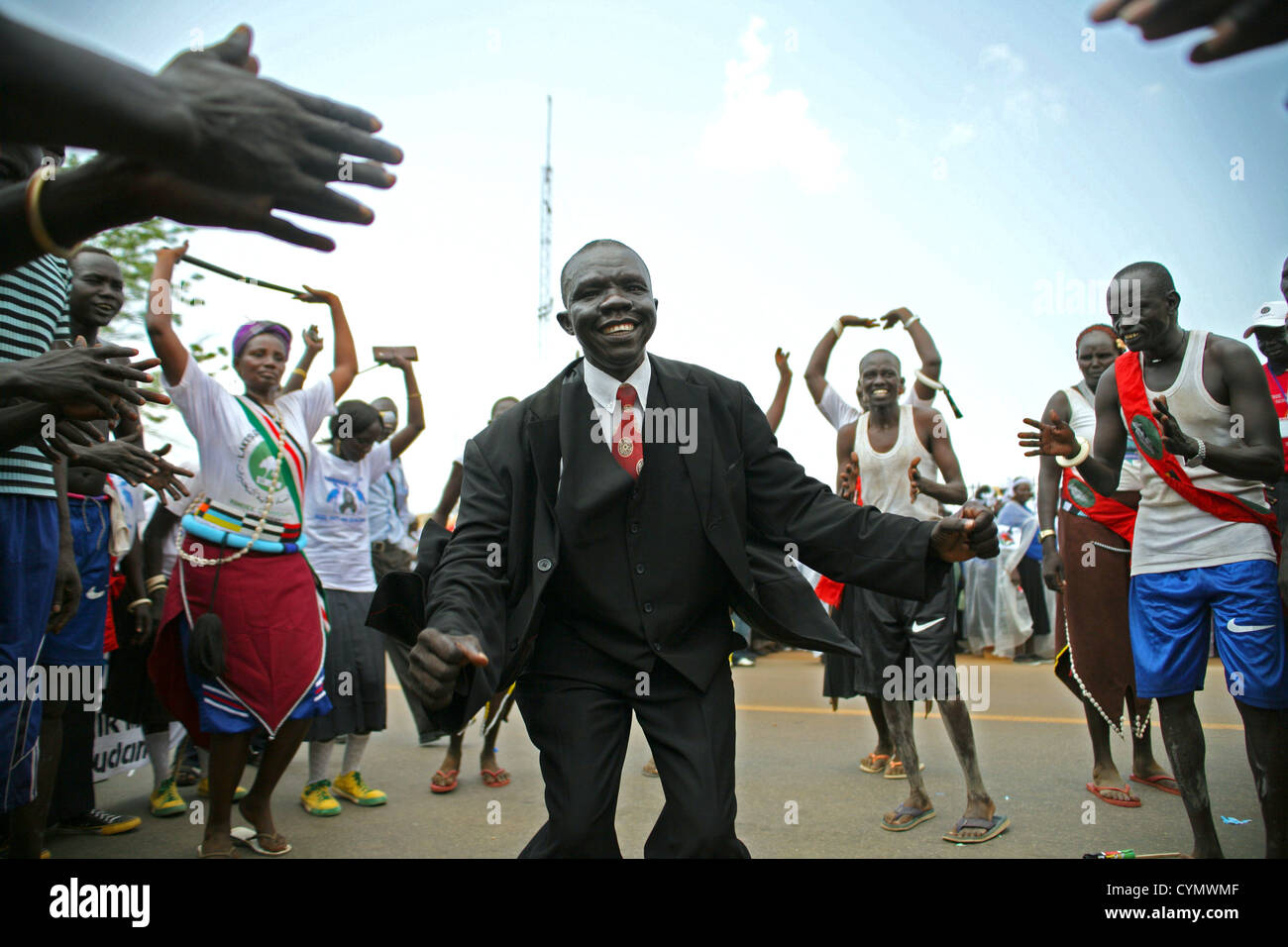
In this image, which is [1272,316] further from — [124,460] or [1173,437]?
[124,460]

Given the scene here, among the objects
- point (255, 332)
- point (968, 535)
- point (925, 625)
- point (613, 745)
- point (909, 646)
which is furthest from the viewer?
point (909, 646)

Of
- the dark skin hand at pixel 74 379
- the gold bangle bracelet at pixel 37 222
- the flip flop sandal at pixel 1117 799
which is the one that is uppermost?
the gold bangle bracelet at pixel 37 222

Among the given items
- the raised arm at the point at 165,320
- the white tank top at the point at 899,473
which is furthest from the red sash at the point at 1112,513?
the raised arm at the point at 165,320

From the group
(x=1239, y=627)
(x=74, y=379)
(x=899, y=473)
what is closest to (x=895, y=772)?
(x=899, y=473)

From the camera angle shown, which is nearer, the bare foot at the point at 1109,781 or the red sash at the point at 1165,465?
the red sash at the point at 1165,465

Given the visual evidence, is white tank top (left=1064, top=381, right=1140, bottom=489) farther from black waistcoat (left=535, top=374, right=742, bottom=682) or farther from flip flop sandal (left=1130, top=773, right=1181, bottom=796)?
black waistcoat (left=535, top=374, right=742, bottom=682)

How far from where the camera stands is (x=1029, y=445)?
3637 mm

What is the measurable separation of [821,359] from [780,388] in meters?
0.52

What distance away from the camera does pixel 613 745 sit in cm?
284

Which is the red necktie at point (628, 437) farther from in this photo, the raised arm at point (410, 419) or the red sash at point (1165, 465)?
the raised arm at point (410, 419)

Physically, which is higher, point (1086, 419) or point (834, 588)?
point (1086, 419)

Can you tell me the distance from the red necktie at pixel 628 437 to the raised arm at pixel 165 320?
216 centimetres

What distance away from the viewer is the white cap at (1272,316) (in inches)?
179
